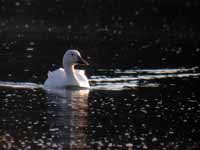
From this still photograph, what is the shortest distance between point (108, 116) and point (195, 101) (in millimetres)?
2810

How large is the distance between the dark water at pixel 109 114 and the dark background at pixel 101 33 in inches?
106

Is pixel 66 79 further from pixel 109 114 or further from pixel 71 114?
pixel 109 114

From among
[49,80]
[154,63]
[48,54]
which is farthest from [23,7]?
[49,80]

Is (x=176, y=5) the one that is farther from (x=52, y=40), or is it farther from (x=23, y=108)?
(x=23, y=108)

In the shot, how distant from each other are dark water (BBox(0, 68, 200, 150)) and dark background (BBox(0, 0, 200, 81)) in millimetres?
2704

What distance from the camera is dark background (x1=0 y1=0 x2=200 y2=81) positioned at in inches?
1093

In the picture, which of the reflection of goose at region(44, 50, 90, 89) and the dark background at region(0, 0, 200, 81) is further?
the dark background at region(0, 0, 200, 81)

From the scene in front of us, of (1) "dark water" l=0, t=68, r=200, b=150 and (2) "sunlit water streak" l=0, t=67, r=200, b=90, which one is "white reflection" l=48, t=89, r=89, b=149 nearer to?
(1) "dark water" l=0, t=68, r=200, b=150

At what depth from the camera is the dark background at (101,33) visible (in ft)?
91.0

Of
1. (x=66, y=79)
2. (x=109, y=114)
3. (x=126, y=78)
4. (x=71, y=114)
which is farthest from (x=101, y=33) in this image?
(x=109, y=114)

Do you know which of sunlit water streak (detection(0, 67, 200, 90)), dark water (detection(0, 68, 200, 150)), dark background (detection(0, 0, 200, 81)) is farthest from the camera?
dark background (detection(0, 0, 200, 81))

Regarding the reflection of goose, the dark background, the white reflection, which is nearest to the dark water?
the white reflection

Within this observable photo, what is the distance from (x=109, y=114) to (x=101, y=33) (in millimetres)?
15993

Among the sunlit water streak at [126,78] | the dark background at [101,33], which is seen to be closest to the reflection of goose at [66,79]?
the sunlit water streak at [126,78]
